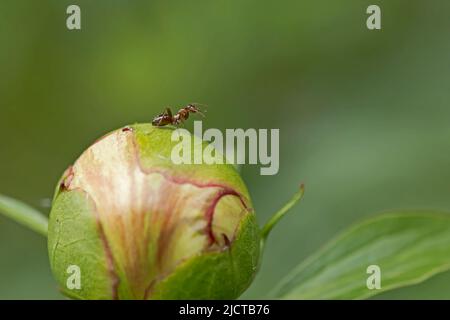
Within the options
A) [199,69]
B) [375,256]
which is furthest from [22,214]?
[199,69]

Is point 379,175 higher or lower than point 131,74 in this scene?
lower

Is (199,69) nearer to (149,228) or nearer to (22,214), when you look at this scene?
(22,214)

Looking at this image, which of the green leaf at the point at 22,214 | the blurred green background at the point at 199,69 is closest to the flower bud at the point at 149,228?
the green leaf at the point at 22,214

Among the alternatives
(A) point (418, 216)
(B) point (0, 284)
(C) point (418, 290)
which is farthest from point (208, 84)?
(A) point (418, 216)

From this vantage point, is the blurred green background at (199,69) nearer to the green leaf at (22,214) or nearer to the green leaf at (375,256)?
the green leaf at (375,256)
